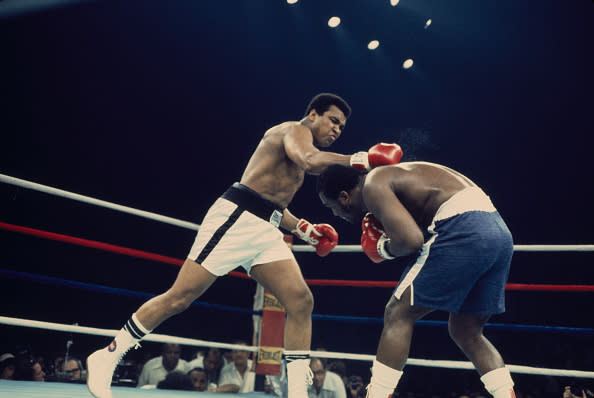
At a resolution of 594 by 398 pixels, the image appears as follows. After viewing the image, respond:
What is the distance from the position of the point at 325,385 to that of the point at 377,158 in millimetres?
2372

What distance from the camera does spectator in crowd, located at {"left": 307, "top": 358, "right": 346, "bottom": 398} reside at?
12.1ft

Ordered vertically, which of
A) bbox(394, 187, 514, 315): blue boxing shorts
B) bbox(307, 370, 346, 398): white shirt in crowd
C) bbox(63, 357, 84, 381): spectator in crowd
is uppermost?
bbox(394, 187, 514, 315): blue boxing shorts

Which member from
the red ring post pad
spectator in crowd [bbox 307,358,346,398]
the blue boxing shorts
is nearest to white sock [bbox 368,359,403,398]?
the blue boxing shorts

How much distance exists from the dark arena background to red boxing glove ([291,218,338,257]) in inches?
127

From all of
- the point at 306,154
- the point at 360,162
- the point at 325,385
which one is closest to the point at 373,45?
the point at 325,385

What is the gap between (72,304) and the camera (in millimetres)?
6188

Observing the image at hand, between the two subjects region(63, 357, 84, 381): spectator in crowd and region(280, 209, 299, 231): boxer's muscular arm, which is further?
region(63, 357, 84, 381): spectator in crowd

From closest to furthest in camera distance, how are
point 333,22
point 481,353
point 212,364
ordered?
point 481,353 → point 212,364 → point 333,22

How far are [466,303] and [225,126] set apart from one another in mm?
5508

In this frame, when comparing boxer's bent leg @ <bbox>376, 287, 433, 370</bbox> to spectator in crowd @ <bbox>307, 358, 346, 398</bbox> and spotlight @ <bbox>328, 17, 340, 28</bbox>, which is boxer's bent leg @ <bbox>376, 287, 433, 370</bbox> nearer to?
spectator in crowd @ <bbox>307, 358, 346, 398</bbox>

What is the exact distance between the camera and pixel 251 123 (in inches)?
267

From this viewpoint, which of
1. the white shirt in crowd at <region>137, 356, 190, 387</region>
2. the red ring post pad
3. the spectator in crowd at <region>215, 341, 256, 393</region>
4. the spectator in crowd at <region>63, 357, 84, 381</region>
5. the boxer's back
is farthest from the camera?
the spectator in crowd at <region>63, 357, 84, 381</region>

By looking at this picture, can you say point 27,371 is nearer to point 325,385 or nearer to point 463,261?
point 325,385

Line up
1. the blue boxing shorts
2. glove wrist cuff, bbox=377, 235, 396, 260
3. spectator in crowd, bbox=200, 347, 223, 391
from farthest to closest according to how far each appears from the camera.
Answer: spectator in crowd, bbox=200, 347, 223, 391 < glove wrist cuff, bbox=377, 235, 396, 260 < the blue boxing shorts
